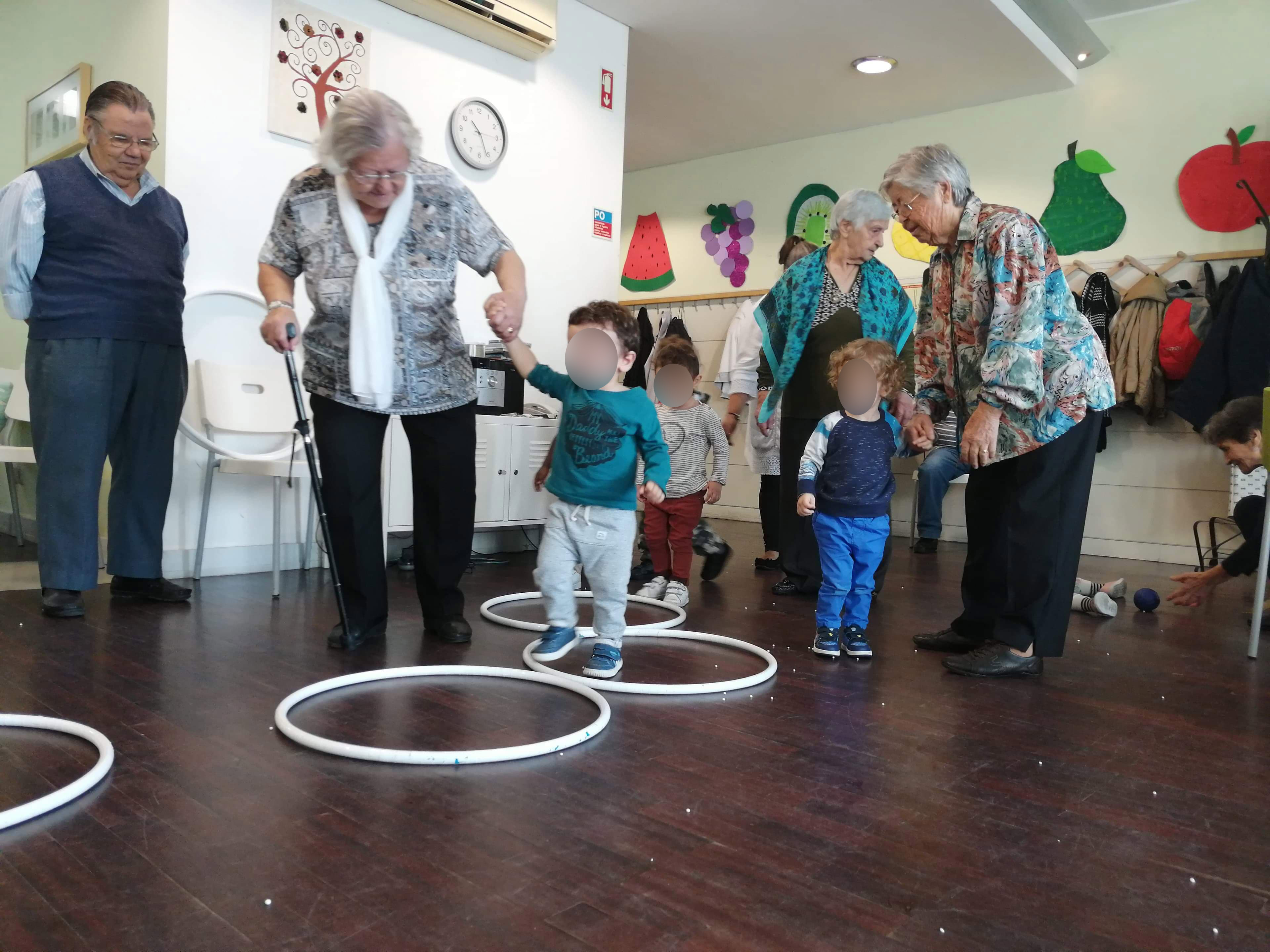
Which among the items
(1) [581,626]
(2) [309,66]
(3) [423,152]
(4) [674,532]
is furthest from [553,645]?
(2) [309,66]

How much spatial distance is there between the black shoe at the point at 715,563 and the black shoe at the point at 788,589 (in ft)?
0.92

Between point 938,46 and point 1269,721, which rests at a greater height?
point 938,46

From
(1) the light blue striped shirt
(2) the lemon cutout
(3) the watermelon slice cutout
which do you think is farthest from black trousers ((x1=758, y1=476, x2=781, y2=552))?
(3) the watermelon slice cutout


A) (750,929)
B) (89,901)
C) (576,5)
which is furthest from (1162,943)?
(576,5)

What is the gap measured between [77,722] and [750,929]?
1.35m

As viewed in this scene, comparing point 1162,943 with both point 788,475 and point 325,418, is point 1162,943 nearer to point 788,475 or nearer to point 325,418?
point 325,418

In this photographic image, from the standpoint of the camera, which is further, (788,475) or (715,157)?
(715,157)

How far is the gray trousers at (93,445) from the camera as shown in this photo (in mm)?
2785

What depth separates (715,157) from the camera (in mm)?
7430

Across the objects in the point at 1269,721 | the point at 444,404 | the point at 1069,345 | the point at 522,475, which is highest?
the point at 1069,345

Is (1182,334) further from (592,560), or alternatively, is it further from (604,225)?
(592,560)

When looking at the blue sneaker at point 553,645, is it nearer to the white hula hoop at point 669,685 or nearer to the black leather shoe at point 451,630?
the white hula hoop at point 669,685

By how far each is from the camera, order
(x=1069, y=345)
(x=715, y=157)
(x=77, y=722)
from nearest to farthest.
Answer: (x=77, y=722), (x=1069, y=345), (x=715, y=157)

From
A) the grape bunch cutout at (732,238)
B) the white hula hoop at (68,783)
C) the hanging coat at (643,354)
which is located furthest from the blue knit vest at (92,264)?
the grape bunch cutout at (732,238)
